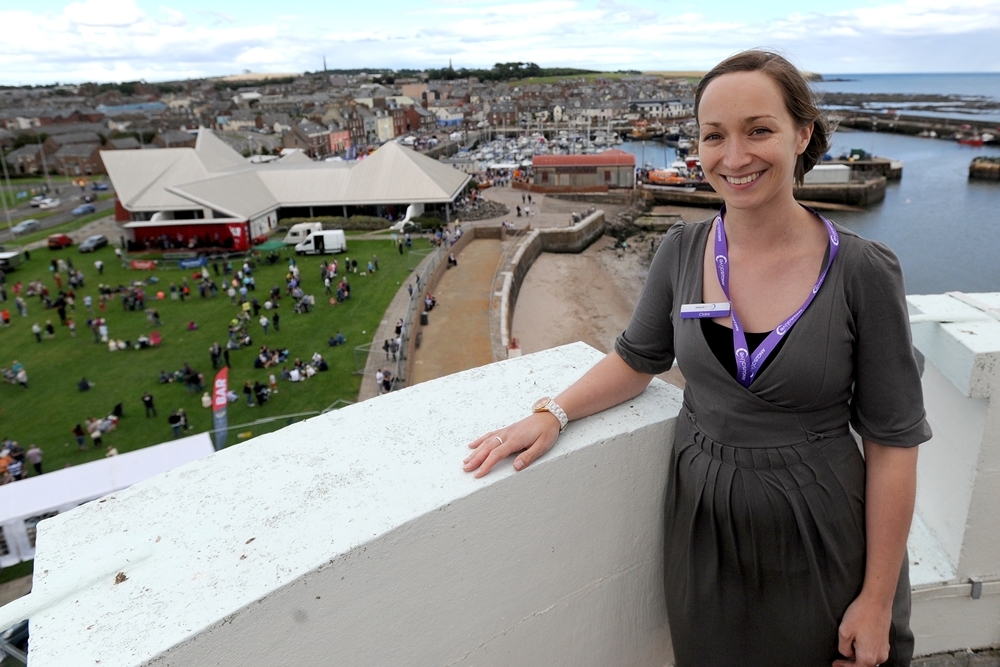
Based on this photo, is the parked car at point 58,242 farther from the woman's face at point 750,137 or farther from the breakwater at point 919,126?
the breakwater at point 919,126

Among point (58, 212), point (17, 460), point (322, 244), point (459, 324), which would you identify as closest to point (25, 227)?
point (58, 212)

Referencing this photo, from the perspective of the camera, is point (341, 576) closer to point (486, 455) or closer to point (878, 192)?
point (486, 455)

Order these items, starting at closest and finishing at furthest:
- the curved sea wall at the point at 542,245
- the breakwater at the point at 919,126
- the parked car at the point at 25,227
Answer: the curved sea wall at the point at 542,245 < the parked car at the point at 25,227 < the breakwater at the point at 919,126

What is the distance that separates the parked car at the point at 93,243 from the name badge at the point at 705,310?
3122 centimetres

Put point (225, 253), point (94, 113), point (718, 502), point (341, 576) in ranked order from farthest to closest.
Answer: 1. point (94, 113)
2. point (225, 253)
3. point (718, 502)
4. point (341, 576)

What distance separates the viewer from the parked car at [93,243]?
Answer: 2736 centimetres

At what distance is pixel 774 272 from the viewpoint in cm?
136

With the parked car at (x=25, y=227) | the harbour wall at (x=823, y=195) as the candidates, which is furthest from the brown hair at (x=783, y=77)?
the harbour wall at (x=823, y=195)

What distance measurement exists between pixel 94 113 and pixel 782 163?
10750 centimetres

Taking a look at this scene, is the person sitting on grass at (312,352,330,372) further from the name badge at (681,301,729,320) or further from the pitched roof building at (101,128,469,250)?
the pitched roof building at (101,128,469,250)

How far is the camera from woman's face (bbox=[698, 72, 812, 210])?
126cm

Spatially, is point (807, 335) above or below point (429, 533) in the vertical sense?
above

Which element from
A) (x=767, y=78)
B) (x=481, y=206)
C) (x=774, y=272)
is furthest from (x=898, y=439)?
(x=481, y=206)

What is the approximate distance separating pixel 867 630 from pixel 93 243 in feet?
104
